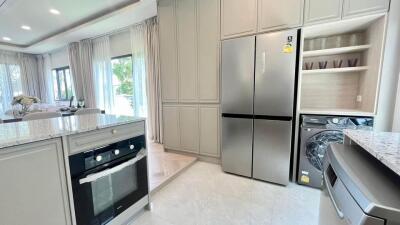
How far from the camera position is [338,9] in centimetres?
192

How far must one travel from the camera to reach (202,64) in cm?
282

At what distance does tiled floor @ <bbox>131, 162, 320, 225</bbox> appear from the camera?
1689 millimetres

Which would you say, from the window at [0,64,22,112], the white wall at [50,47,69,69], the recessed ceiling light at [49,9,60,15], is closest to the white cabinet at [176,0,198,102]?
the recessed ceiling light at [49,9,60,15]

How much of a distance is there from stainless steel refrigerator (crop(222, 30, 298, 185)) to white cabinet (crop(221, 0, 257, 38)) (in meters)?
0.23

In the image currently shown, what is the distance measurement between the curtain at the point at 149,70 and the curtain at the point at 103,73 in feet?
3.75

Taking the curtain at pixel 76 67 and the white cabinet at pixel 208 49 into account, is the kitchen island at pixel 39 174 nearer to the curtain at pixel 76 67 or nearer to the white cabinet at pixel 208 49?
the white cabinet at pixel 208 49

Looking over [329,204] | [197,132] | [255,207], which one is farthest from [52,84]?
[329,204]

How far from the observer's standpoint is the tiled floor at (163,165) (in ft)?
7.64

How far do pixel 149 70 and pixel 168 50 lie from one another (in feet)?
3.73

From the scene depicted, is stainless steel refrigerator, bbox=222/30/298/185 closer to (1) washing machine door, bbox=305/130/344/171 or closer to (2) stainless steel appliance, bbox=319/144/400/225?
(1) washing machine door, bbox=305/130/344/171

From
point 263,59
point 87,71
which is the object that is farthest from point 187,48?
point 87,71

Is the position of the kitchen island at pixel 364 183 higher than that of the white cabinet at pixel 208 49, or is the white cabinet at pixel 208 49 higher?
the white cabinet at pixel 208 49

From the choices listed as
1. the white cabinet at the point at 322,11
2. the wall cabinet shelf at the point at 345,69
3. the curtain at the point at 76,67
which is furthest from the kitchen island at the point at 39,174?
the curtain at the point at 76,67

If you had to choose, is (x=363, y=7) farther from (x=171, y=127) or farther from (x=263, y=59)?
(x=171, y=127)
